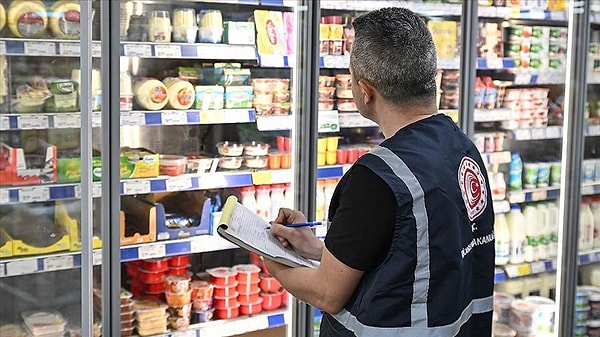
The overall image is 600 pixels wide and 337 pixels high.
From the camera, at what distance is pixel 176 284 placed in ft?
10.1

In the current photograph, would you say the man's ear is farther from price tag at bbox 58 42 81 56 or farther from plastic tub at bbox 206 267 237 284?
plastic tub at bbox 206 267 237 284

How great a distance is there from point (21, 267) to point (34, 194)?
0.24 m

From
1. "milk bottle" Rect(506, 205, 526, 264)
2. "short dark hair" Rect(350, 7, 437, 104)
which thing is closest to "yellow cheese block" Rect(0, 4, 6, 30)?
"short dark hair" Rect(350, 7, 437, 104)

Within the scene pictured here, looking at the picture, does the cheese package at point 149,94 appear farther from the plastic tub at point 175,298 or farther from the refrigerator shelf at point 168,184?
the plastic tub at point 175,298

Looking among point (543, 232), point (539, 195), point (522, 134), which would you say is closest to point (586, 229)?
point (543, 232)

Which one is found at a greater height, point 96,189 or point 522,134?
point 522,134

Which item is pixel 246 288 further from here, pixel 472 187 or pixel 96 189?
pixel 472 187

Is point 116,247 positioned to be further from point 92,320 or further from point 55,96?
point 55,96

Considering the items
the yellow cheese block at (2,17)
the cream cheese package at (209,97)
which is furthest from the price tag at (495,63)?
the yellow cheese block at (2,17)

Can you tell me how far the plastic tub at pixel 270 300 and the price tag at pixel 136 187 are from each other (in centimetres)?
74

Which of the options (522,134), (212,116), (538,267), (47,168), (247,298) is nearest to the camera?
(47,168)

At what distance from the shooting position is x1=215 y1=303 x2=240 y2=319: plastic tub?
321 centimetres

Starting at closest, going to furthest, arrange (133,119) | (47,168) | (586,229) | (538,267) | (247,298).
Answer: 1. (47,168)
2. (133,119)
3. (247,298)
4. (538,267)
5. (586,229)

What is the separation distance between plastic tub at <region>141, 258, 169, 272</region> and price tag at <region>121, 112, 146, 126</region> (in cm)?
58
